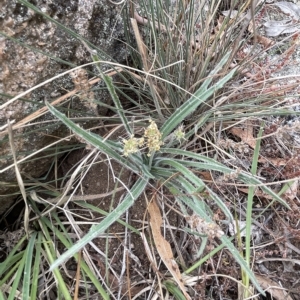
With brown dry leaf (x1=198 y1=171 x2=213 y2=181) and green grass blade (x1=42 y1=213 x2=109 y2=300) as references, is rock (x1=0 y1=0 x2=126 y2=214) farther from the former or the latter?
brown dry leaf (x1=198 y1=171 x2=213 y2=181)

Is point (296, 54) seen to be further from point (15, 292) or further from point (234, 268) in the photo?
→ point (15, 292)

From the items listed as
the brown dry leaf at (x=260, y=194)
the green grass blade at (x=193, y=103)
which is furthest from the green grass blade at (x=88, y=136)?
the brown dry leaf at (x=260, y=194)

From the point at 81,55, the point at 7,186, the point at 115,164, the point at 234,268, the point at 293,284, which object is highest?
the point at 81,55

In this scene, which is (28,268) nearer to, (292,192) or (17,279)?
(17,279)

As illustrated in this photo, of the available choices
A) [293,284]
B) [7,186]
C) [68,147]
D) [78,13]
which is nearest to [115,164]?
[68,147]

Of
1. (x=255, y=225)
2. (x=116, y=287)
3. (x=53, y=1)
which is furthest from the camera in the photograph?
(x=255, y=225)

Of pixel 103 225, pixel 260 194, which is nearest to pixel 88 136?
pixel 103 225
